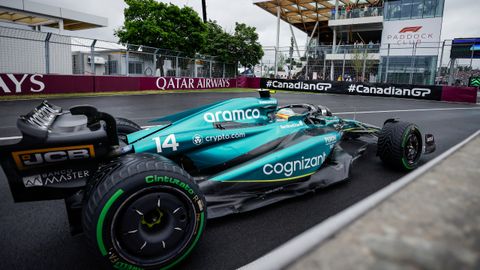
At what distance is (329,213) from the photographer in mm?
2852

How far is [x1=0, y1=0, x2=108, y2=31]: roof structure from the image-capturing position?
2228 centimetres

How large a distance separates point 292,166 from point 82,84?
47.1 ft

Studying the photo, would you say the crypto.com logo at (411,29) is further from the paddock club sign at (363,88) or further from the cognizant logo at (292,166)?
the cognizant logo at (292,166)

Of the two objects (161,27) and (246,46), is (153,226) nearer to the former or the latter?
(161,27)

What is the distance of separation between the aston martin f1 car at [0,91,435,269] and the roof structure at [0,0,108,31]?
25.9 meters

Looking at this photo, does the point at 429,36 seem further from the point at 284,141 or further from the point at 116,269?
the point at 116,269

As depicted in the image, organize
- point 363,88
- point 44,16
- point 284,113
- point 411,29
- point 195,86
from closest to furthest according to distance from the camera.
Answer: point 284,113, point 363,88, point 195,86, point 44,16, point 411,29

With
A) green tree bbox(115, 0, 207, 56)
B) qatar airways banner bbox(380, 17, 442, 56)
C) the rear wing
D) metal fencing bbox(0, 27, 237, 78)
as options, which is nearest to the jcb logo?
the rear wing

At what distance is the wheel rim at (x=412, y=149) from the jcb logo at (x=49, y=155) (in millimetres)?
3782

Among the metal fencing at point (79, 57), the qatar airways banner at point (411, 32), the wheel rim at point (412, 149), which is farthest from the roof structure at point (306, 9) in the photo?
the wheel rim at point (412, 149)

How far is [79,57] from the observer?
54.4 ft

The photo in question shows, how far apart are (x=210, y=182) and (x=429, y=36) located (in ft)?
119

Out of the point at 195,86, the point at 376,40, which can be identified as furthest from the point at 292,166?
the point at 376,40

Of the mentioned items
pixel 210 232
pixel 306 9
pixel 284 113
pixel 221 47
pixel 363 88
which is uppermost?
pixel 306 9
